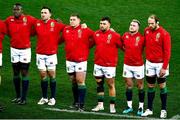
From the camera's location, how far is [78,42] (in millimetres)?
15336

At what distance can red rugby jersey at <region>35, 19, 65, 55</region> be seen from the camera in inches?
618

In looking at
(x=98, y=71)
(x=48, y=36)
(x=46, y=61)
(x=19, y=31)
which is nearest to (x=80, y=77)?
(x=98, y=71)

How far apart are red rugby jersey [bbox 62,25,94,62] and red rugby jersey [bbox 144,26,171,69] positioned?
1.64 meters

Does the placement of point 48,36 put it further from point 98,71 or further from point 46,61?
point 98,71

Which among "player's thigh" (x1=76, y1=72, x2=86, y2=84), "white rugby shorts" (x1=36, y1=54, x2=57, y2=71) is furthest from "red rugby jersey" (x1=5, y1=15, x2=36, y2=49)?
"player's thigh" (x1=76, y1=72, x2=86, y2=84)

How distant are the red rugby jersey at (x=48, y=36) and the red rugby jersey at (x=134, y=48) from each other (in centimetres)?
202

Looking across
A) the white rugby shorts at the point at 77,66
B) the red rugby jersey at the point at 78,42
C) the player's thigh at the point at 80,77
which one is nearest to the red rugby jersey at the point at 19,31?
the red rugby jersey at the point at 78,42

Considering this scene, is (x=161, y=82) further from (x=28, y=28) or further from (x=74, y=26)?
(x=28, y=28)

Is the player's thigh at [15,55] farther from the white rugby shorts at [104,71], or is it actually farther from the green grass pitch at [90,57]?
the white rugby shorts at [104,71]

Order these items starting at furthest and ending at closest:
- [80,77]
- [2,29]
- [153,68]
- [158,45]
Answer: [2,29]
[80,77]
[153,68]
[158,45]

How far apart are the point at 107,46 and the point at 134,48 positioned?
0.72 m

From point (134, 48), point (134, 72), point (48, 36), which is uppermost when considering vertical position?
point (48, 36)

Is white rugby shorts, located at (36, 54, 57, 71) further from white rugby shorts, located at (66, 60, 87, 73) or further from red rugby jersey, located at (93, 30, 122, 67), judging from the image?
red rugby jersey, located at (93, 30, 122, 67)

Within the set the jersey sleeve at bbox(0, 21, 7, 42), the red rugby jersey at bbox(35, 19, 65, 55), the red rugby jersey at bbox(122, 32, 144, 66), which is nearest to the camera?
the red rugby jersey at bbox(122, 32, 144, 66)
